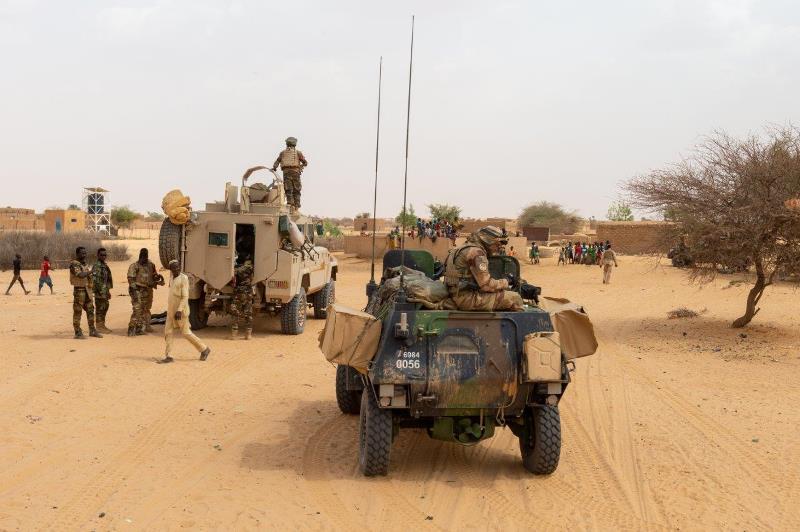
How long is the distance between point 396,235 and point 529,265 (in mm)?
5607

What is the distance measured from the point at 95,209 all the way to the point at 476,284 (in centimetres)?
5504

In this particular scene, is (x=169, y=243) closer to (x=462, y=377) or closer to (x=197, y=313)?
(x=197, y=313)

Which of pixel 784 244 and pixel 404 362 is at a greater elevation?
pixel 784 244

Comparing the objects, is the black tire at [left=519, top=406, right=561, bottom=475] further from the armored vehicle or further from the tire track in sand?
the tire track in sand

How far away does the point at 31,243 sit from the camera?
A: 31797 millimetres

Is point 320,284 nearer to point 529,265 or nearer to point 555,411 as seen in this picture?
point 555,411

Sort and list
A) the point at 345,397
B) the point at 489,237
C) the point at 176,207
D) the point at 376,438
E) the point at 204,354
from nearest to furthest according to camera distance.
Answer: the point at 376,438 < the point at 489,237 < the point at 345,397 < the point at 204,354 < the point at 176,207

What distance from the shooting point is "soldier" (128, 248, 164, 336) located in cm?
1335

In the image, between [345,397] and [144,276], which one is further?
[144,276]

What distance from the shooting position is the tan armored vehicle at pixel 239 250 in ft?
43.7

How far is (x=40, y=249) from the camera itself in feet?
104

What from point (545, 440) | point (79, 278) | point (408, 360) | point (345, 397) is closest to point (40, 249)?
point (79, 278)

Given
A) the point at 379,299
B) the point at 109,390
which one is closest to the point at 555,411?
the point at 379,299

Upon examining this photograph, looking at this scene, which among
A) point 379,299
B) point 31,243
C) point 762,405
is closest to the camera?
point 379,299
